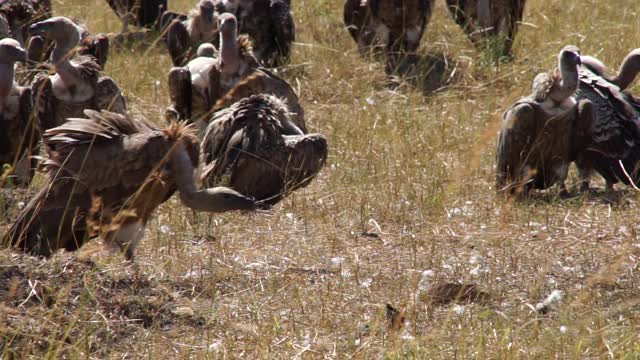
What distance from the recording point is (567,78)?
23.5 ft

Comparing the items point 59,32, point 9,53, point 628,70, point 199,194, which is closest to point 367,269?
point 199,194

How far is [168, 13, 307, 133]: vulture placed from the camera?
7852mm

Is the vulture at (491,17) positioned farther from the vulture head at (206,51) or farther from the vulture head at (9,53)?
the vulture head at (9,53)

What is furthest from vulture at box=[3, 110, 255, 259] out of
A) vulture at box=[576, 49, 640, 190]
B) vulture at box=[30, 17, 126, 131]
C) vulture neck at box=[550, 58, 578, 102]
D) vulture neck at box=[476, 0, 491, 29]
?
vulture neck at box=[476, 0, 491, 29]

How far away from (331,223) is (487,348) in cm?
208

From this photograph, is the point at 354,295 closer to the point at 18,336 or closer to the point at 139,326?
the point at 139,326

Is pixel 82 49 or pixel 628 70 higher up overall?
pixel 82 49

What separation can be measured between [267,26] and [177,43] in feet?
3.81

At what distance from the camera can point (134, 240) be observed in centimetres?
552

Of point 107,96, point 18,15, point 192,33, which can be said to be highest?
point 107,96

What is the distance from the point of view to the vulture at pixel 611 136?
7.26 m

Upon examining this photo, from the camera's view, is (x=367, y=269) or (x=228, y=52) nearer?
(x=367, y=269)

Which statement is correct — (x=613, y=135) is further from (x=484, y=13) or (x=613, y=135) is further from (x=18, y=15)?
(x=18, y=15)

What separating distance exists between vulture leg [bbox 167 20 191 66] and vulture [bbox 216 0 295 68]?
805 mm
